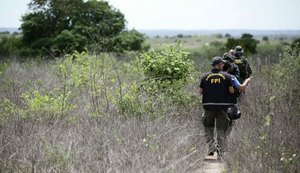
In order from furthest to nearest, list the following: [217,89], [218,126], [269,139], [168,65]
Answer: [168,65] → [218,126] → [217,89] → [269,139]

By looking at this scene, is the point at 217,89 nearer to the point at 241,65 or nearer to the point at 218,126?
the point at 218,126

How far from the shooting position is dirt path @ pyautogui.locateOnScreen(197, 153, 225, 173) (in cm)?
791

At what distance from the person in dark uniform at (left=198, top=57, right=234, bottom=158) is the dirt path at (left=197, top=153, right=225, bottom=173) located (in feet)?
0.58

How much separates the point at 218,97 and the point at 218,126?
1.97 feet

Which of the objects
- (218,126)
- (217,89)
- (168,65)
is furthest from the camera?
(168,65)

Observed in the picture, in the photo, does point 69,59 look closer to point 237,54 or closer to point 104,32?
point 237,54

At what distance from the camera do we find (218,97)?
831cm

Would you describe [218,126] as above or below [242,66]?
below

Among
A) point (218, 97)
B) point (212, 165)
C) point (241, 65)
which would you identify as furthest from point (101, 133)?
point (241, 65)

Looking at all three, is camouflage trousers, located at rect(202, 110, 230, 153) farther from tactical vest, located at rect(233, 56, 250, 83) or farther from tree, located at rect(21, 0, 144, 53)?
tree, located at rect(21, 0, 144, 53)

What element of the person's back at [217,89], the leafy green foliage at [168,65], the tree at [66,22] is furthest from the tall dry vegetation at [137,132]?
the tree at [66,22]

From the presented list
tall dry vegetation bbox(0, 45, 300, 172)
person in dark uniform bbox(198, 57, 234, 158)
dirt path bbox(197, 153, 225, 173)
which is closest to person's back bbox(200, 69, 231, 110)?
person in dark uniform bbox(198, 57, 234, 158)

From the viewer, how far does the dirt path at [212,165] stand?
791cm

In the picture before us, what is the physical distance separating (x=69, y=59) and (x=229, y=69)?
5742mm
